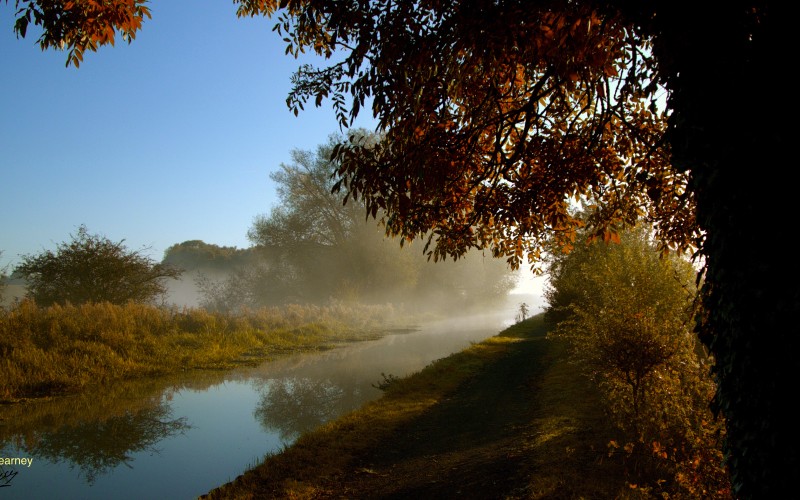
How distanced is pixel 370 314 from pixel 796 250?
3043 cm

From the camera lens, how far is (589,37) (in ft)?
11.1

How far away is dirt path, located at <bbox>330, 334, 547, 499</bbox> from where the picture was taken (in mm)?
5527

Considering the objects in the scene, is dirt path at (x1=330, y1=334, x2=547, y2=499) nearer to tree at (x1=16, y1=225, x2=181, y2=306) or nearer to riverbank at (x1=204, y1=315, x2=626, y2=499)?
riverbank at (x1=204, y1=315, x2=626, y2=499)

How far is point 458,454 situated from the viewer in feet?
21.9

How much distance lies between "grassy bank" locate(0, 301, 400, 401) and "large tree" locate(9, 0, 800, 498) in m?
11.0

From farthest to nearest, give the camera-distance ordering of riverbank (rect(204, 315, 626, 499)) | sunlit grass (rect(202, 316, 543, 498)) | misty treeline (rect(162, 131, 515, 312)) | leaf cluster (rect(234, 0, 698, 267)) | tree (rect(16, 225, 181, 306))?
misty treeline (rect(162, 131, 515, 312)), tree (rect(16, 225, 181, 306)), sunlit grass (rect(202, 316, 543, 498)), riverbank (rect(204, 315, 626, 499)), leaf cluster (rect(234, 0, 698, 267))

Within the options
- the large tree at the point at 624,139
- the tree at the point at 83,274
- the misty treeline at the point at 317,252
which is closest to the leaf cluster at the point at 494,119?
the large tree at the point at 624,139

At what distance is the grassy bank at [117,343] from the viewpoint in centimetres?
1153

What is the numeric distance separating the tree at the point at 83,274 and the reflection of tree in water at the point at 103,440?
509 inches

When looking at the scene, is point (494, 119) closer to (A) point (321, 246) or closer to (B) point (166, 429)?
(B) point (166, 429)

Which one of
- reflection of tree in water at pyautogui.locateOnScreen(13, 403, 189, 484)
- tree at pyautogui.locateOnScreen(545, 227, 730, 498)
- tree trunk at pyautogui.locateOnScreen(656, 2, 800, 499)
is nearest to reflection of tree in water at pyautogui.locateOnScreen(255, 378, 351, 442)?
reflection of tree in water at pyautogui.locateOnScreen(13, 403, 189, 484)

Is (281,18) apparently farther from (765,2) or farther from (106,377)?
(106,377)

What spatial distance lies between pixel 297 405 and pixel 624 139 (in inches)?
367

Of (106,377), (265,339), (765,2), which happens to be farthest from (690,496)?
(265,339)
